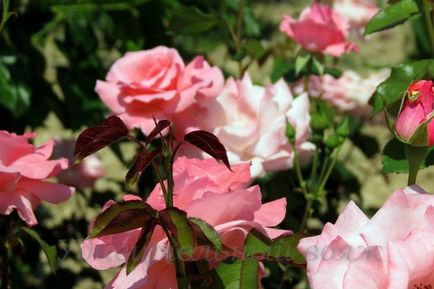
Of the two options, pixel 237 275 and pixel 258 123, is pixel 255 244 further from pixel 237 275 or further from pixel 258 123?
pixel 258 123

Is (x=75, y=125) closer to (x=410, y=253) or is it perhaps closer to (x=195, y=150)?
(x=195, y=150)

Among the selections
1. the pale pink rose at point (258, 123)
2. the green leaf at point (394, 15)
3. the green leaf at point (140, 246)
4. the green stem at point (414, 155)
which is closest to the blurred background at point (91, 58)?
the pale pink rose at point (258, 123)

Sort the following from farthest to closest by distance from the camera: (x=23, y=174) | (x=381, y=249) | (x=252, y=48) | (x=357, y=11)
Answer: (x=357, y=11) < (x=252, y=48) < (x=23, y=174) < (x=381, y=249)

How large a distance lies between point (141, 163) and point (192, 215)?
0.07 metres

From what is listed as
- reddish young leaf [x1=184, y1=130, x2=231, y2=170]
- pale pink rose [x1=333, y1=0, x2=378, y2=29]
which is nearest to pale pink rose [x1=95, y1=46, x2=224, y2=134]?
reddish young leaf [x1=184, y1=130, x2=231, y2=170]

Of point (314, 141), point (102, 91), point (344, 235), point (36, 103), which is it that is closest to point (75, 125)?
point (36, 103)

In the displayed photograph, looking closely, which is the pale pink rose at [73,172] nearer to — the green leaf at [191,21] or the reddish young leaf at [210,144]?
the green leaf at [191,21]

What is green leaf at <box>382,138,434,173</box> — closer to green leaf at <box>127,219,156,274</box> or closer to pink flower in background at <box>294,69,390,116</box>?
green leaf at <box>127,219,156,274</box>

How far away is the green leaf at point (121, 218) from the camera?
65cm

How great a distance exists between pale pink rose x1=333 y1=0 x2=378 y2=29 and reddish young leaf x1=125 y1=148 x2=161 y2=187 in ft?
4.33

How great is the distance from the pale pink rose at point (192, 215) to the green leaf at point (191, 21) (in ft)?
1.94

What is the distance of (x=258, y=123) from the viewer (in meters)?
1.14

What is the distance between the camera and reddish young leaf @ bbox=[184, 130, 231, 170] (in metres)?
0.69

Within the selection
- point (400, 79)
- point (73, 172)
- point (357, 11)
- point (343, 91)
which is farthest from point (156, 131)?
point (357, 11)
